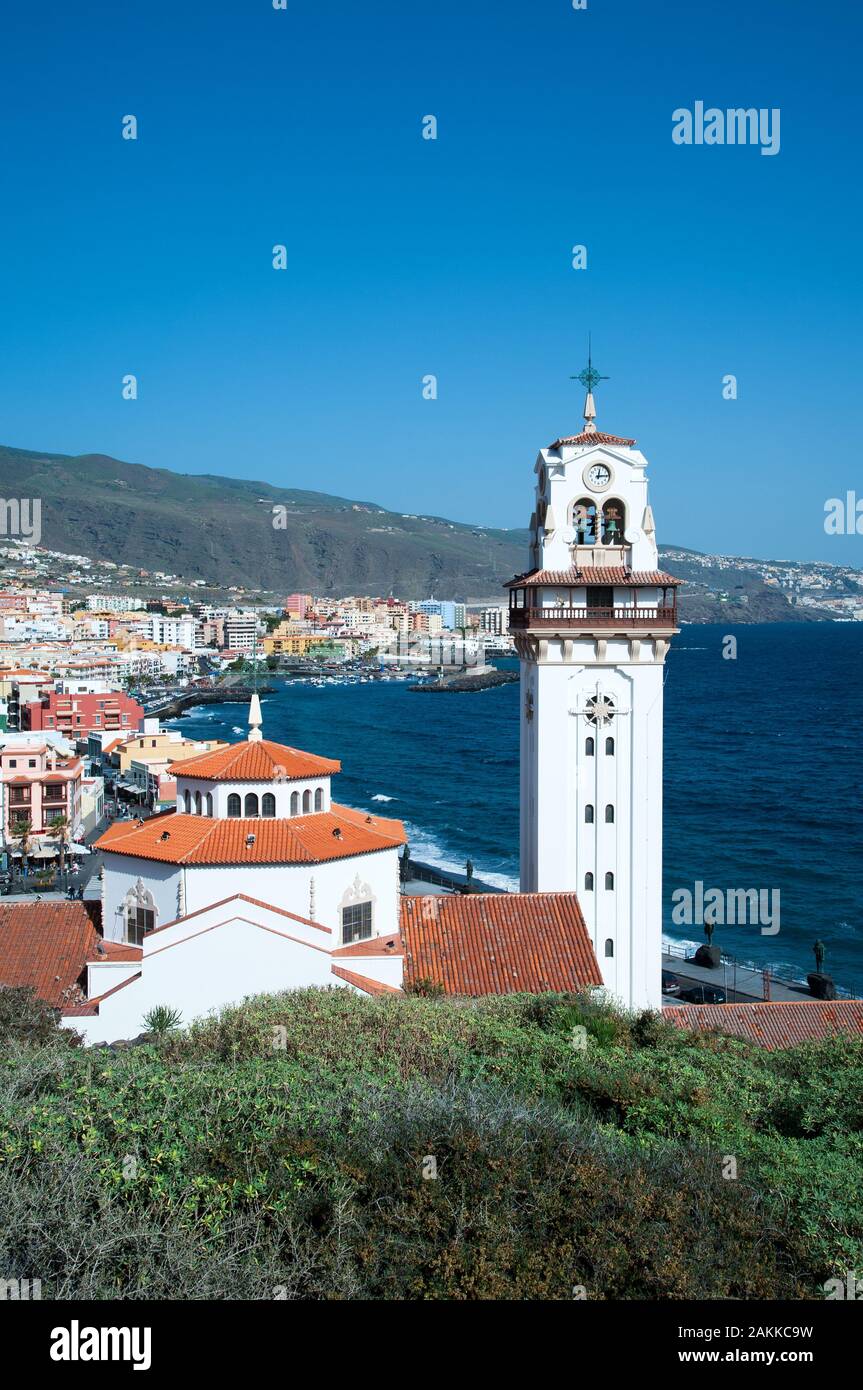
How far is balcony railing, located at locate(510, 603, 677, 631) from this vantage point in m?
26.0

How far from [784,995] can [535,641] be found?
16047mm

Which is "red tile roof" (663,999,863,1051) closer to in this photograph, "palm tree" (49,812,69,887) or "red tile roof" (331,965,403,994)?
"red tile roof" (331,965,403,994)

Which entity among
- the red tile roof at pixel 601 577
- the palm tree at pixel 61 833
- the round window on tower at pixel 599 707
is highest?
the red tile roof at pixel 601 577

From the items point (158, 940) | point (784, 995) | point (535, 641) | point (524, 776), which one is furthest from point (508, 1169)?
point (784, 995)

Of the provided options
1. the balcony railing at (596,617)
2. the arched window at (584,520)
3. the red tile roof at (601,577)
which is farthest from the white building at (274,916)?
the arched window at (584,520)

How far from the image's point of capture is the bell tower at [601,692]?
26172mm

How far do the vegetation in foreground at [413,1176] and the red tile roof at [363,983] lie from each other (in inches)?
196

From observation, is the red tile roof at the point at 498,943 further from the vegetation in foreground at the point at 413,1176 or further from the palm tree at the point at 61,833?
the palm tree at the point at 61,833

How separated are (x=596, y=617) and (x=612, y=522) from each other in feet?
7.45

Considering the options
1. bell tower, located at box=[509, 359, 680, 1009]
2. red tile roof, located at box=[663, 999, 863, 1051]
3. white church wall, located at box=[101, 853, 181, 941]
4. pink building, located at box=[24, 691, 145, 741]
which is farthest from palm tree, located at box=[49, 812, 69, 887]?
pink building, located at box=[24, 691, 145, 741]

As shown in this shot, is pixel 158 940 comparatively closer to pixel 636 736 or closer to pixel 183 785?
pixel 183 785

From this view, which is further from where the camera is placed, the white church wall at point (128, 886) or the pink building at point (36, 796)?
the pink building at point (36, 796)

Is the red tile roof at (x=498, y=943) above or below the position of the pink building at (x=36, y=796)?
above
